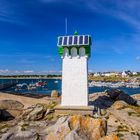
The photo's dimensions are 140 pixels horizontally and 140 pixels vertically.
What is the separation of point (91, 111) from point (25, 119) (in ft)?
18.4

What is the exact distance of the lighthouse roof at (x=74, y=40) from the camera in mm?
22344

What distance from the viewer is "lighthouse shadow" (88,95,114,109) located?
2534cm

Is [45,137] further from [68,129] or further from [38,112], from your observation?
[38,112]

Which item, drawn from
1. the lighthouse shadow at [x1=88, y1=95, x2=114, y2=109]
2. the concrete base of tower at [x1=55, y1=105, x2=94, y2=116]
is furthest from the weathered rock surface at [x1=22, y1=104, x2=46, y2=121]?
the lighthouse shadow at [x1=88, y1=95, x2=114, y2=109]

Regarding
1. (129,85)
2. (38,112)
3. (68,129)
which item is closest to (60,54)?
(38,112)

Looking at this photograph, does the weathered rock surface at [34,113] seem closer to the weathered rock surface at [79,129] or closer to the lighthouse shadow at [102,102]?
the lighthouse shadow at [102,102]

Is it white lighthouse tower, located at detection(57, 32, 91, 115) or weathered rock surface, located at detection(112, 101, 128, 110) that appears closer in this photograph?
white lighthouse tower, located at detection(57, 32, 91, 115)

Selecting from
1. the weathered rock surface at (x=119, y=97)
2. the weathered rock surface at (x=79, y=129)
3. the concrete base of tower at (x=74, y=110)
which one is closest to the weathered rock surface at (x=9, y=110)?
the concrete base of tower at (x=74, y=110)

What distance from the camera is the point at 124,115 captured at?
71.2 ft

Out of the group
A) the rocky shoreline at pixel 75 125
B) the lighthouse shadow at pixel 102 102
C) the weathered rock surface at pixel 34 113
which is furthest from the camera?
the lighthouse shadow at pixel 102 102

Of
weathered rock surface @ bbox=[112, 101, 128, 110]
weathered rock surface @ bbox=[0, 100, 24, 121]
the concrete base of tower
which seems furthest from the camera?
weathered rock surface @ bbox=[0, 100, 24, 121]

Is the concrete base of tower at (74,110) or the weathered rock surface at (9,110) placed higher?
the concrete base of tower at (74,110)

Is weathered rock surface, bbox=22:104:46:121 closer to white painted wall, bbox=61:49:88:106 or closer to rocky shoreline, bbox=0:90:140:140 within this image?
rocky shoreline, bbox=0:90:140:140

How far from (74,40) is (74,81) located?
3.42m
